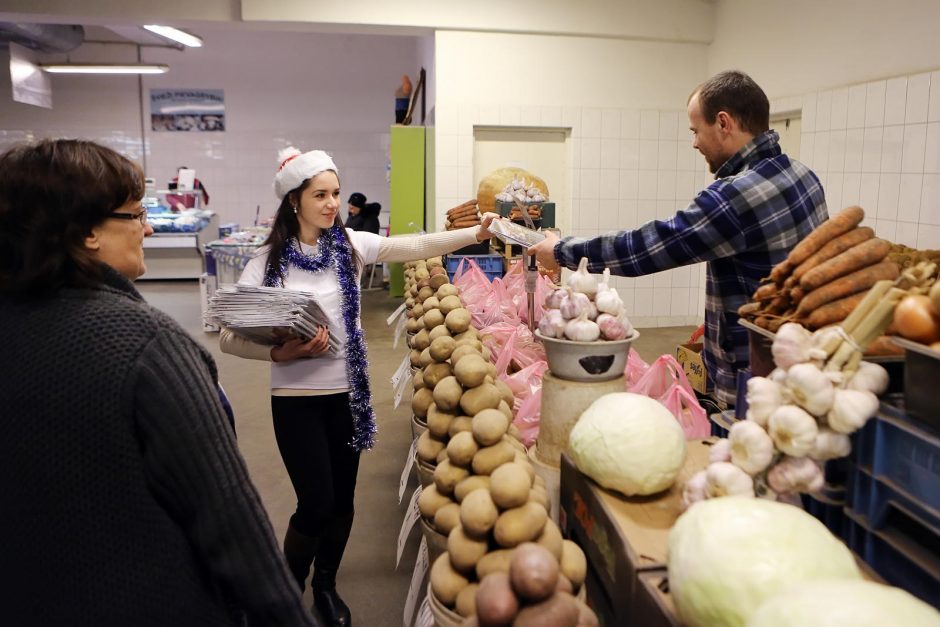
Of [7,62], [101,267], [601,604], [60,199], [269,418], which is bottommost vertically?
[269,418]

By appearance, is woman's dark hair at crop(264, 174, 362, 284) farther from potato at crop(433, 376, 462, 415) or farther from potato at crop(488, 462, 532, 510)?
potato at crop(488, 462, 532, 510)

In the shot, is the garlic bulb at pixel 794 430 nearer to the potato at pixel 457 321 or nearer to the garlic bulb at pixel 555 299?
the garlic bulb at pixel 555 299

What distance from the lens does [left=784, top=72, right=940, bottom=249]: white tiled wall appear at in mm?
4277

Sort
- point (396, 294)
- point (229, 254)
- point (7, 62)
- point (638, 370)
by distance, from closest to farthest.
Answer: point (638, 370)
point (229, 254)
point (396, 294)
point (7, 62)

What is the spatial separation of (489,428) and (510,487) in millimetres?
216

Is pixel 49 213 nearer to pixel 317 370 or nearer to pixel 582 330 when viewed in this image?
pixel 582 330

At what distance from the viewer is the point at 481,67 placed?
6.69m

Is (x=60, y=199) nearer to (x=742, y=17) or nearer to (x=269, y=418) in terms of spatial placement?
(x=269, y=418)

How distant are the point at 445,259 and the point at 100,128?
9.83 meters

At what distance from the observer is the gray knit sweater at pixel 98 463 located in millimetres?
1057

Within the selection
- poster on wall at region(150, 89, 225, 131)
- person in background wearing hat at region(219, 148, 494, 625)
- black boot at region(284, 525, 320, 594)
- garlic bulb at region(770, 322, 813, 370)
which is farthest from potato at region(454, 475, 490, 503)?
poster on wall at region(150, 89, 225, 131)

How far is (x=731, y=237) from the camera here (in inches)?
81.5

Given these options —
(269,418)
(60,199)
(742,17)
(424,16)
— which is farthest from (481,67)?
(60,199)

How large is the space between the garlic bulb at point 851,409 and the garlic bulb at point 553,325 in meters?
0.64
